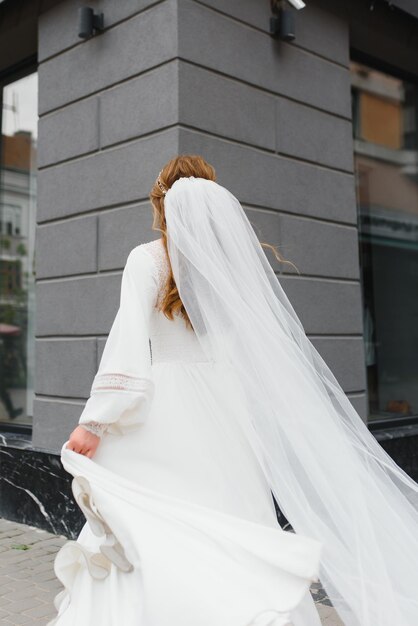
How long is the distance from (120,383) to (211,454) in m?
0.47

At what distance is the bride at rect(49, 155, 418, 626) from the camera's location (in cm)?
229

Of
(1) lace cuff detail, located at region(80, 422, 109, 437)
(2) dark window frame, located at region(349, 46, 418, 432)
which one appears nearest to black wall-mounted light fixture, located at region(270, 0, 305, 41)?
(2) dark window frame, located at region(349, 46, 418, 432)

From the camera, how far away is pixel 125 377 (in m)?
2.45

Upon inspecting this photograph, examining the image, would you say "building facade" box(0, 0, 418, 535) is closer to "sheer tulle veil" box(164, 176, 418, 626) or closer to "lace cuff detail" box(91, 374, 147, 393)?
"sheer tulle veil" box(164, 176, 418, 626)

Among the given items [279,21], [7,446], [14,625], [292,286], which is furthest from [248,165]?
[14,625]

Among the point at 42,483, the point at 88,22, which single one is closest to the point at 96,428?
the point at 42,483

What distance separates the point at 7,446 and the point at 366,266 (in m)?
3.98

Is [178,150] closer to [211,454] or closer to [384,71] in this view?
[211,454]

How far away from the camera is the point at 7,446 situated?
18.3 ft

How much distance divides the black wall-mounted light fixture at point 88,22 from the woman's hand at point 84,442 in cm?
388

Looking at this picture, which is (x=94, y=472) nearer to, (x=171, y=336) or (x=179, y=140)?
(x=171, y=336)

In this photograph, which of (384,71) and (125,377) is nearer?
(125,377)

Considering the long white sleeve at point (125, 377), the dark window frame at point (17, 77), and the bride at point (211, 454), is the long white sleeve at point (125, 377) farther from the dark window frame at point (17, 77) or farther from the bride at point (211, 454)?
the dark window frame at point (17, 77)

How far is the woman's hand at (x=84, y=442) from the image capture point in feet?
8.08
